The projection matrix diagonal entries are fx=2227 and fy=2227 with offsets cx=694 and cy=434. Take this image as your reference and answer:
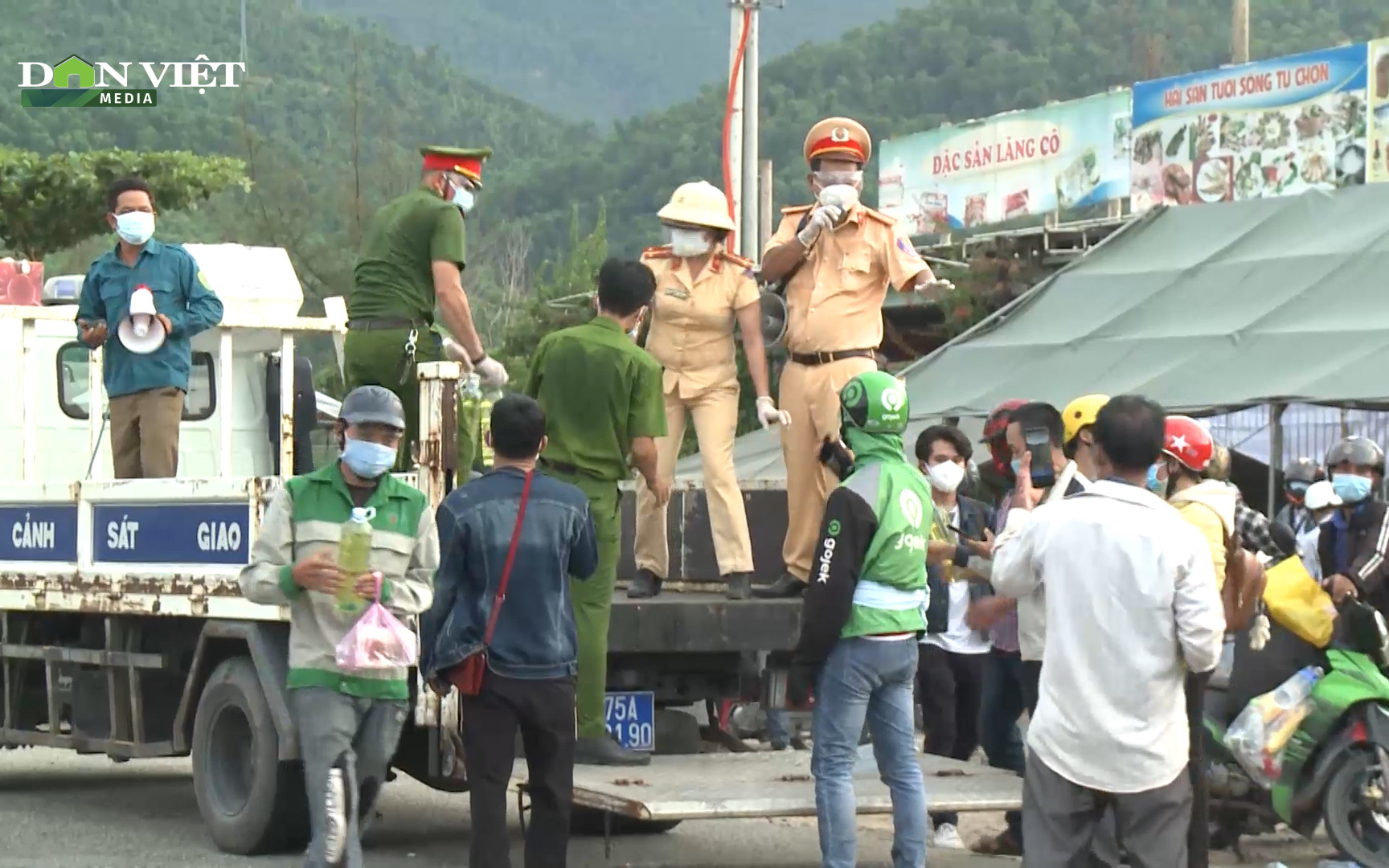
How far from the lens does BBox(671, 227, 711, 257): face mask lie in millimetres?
9570

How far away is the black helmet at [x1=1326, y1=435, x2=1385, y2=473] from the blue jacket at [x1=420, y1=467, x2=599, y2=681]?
3.97 meters

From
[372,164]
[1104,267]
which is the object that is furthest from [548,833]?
[372,164]

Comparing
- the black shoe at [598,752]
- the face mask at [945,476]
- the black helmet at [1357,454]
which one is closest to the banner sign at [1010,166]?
the face mask at [945,476]

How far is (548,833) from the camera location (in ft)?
25.1

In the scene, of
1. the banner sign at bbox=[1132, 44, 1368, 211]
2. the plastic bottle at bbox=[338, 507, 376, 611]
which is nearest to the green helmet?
the plastic bottle at bbox=[338, 507, 376, 611]

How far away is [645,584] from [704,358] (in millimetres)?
1040

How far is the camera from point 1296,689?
30.7ft

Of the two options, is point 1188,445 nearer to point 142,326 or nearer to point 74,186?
point 142,326

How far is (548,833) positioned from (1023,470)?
8.12 feet

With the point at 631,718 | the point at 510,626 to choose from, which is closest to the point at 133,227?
the point at 631,718

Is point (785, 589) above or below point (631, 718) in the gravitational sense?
above

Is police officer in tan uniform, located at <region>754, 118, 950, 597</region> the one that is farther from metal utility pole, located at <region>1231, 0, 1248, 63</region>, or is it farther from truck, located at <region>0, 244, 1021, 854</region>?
metal utility pole, located at <region>1231, 0, 1248, 63</region>

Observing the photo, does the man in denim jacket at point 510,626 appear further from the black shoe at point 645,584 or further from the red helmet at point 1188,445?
the red helmet at point 1188,445

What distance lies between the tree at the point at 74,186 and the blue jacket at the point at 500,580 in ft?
54.9
